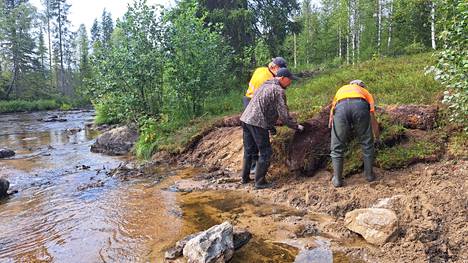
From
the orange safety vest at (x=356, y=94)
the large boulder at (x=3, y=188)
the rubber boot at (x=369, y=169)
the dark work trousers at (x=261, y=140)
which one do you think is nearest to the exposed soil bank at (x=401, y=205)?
the rubber boot at (x=369, y=169)

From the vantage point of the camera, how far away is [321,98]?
993cm

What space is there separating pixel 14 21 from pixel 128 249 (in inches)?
1695

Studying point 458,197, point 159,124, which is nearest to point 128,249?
point 458,197

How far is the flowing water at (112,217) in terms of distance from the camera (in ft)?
14.3

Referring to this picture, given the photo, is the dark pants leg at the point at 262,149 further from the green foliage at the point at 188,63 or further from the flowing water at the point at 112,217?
the green foliage at the point at 188,63

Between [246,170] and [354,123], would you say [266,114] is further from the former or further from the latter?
[354,123]

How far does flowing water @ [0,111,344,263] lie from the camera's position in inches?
171

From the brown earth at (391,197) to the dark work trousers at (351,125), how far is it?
0.48m

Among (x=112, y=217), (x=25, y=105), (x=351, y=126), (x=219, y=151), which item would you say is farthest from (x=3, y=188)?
(x=25, y=105)

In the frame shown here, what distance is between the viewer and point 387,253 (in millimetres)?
3936

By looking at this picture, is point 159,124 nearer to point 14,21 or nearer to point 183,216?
point 183,216

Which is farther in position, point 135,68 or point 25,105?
point 25,105

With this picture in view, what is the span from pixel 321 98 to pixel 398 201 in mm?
5514

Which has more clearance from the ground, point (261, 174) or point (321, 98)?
point (321, 98)
